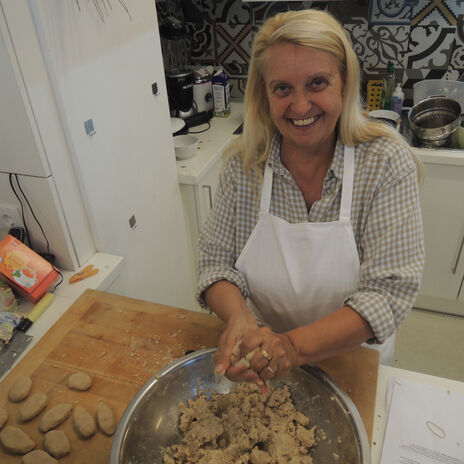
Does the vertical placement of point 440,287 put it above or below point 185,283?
below

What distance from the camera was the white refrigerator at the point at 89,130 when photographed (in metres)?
1.07

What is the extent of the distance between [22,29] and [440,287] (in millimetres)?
2008

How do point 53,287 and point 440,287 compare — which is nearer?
point 53,287

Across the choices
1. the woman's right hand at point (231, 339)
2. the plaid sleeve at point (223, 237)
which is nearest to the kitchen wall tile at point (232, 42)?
the plaid sleeve at point (223, 237)

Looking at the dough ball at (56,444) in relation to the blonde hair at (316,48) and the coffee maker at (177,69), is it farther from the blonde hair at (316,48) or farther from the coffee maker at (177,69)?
the coffee maker at (177,69)

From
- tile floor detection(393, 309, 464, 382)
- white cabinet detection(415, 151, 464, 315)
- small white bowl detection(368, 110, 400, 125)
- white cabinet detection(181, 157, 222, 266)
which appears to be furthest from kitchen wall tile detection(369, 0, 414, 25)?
tile floor detection(393, 309, 464, 382)

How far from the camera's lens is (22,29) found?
1021 millimetres

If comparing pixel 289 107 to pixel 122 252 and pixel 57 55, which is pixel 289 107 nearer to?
Answer: pixel 57 55

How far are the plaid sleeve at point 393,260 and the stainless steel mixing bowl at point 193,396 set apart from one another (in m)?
0.18

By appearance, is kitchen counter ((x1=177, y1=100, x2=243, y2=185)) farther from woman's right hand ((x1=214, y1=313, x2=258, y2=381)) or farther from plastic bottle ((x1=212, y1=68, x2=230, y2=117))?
woman's right hand ((x1=214, y1=313, x2=258, y2=381))

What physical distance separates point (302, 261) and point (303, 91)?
406mm

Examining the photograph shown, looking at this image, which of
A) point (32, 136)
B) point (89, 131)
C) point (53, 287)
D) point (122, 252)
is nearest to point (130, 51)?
point (89, 131)

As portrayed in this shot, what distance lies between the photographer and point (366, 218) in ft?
3.31

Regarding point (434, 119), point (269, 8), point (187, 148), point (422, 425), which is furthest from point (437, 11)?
point (422, 425)
